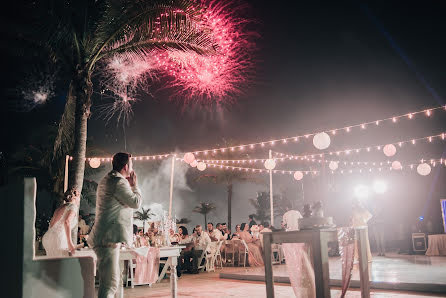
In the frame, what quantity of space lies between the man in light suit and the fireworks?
5.04 metres

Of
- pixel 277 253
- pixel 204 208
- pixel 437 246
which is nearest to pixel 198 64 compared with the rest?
pixel 277 253

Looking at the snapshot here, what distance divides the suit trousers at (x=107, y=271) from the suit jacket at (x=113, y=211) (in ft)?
0.29

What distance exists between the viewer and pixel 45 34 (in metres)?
8.33

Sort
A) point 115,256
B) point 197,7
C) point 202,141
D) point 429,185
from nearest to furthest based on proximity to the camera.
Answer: point 115,256, point 197,7, point 429,185, point 202,141

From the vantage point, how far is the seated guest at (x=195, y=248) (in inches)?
463

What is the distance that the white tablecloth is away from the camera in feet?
43.2

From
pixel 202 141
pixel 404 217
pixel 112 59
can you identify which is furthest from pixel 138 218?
pixel 112 59

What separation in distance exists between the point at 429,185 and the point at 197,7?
1425cm

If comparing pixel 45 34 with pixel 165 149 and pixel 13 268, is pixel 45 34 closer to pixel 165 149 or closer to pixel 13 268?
pixel 13 268

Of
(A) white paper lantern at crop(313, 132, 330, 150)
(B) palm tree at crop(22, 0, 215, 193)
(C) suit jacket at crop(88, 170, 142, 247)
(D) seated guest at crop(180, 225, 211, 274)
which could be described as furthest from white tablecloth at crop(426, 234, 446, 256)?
(C) suit jacket at crop(88, 170, 142, 247)

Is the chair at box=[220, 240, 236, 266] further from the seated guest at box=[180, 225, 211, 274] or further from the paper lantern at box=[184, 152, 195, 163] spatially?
the paper lantern at box=[184, 152, 195, 163]

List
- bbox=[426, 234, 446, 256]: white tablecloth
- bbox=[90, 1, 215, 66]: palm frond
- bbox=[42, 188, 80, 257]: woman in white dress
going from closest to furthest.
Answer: bbox=[42, 188, 80, 257]: woman in white dress < bbox=[90, 1, 215, 66]: palm frond < bbox=[426, 234, 446, 256]: white tablecloth

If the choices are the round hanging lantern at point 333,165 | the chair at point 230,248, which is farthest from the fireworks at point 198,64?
the round hanging lantern at point 333,165

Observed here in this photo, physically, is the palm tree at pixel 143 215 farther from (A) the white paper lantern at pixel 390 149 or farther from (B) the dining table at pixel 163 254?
(B) the dining table at pixel 163 254
